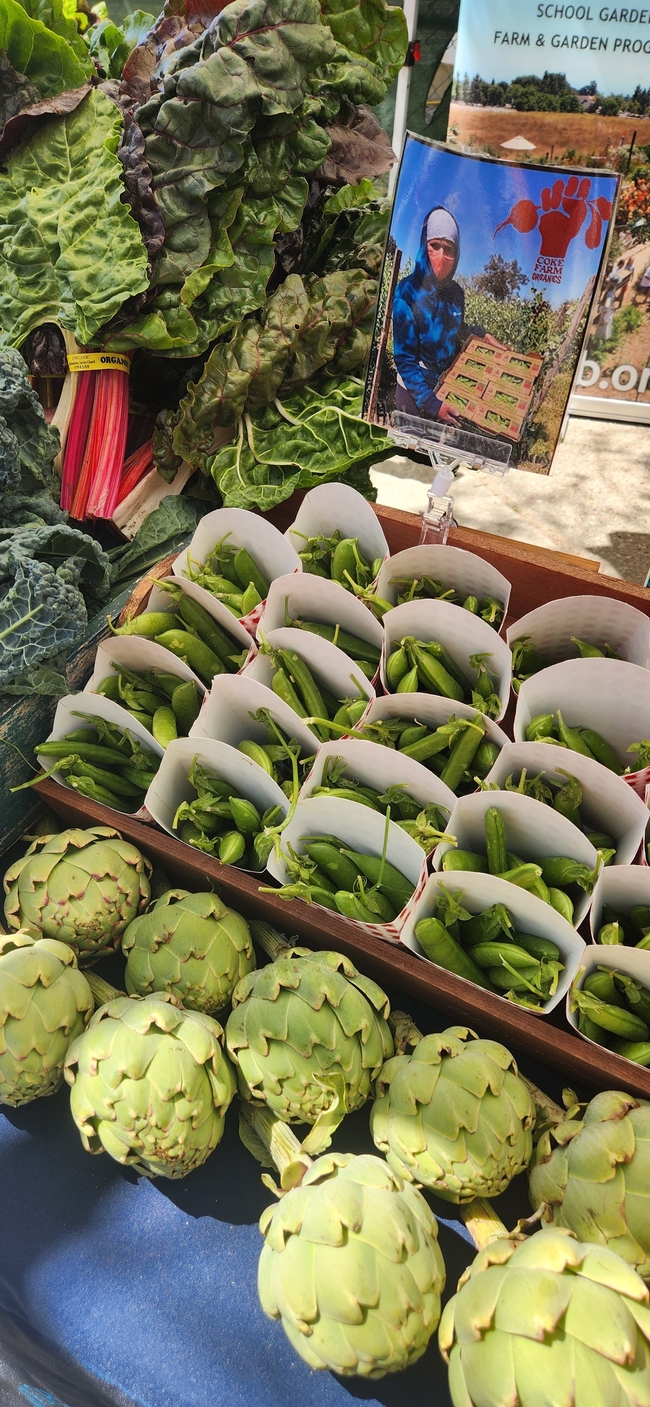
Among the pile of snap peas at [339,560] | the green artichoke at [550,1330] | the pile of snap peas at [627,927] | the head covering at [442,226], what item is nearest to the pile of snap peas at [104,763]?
the pile of snap peas at [339,560]

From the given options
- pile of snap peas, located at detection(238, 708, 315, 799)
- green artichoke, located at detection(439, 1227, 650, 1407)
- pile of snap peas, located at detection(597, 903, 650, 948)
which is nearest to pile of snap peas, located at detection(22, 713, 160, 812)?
pile of snap peas, located at detection(238, 708, 315, 799)

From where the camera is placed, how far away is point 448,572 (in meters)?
2.10

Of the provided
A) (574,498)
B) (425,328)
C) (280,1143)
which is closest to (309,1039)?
(280,1143)

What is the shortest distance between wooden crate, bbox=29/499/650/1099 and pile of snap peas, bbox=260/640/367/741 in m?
0.41

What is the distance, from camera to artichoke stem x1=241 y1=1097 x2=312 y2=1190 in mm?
1271

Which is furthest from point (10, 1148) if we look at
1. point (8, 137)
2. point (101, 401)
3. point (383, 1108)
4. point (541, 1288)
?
point (8, 137)

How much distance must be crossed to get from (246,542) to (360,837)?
1.03 metres

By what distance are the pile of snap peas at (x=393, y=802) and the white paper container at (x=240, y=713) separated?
0.09 meters

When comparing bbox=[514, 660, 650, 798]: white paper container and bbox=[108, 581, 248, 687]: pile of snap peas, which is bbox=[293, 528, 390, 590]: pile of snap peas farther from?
bbox=[514, 660, 650, 798]: white paper container

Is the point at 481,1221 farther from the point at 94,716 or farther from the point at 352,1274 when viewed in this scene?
the point at 94,716

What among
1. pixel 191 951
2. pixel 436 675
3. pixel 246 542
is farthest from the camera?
pixel 246 542

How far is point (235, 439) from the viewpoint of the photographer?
8.76 feet

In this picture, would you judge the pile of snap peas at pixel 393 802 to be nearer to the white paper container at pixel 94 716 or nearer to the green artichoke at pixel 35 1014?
the white paper container at pixel 94 716

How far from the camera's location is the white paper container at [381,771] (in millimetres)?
1605
